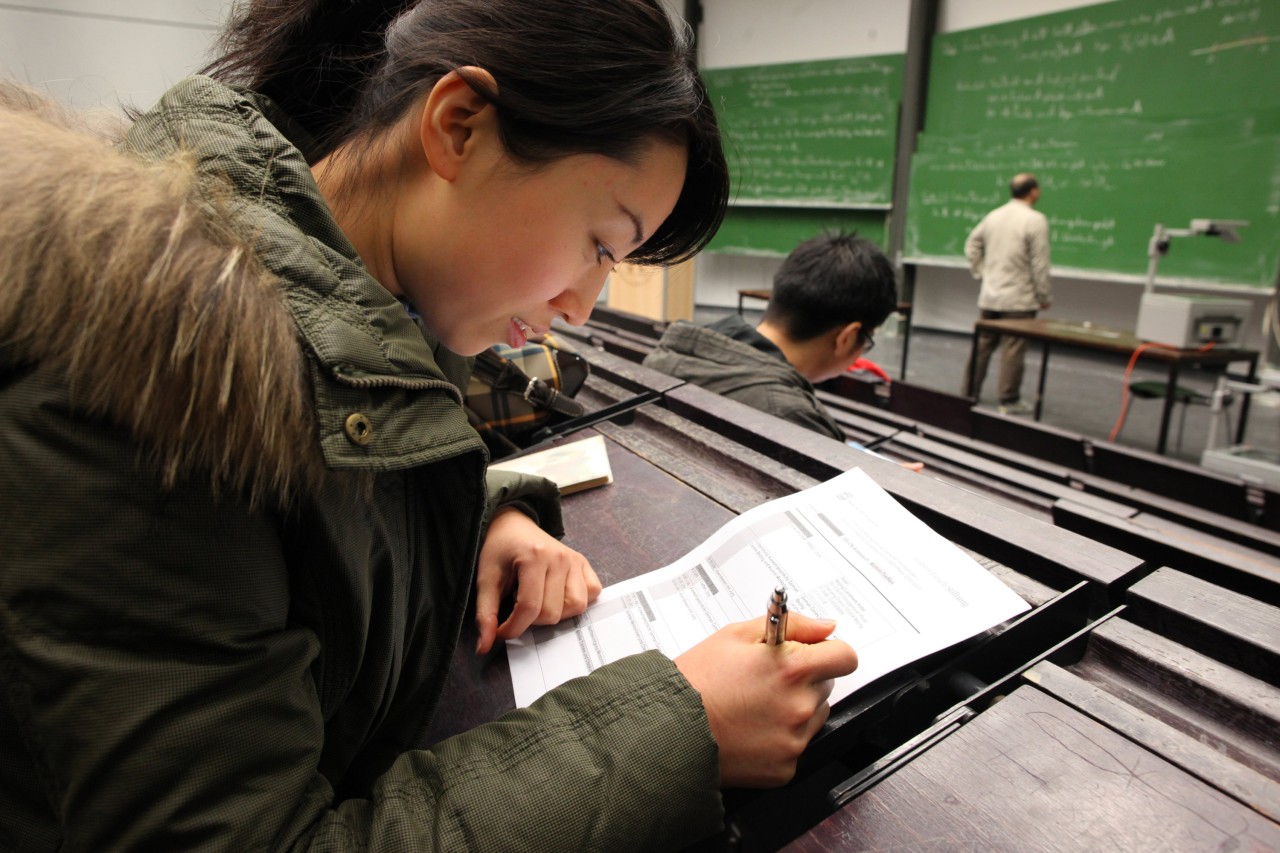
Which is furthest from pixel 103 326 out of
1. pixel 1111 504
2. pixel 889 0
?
pixel 889 0

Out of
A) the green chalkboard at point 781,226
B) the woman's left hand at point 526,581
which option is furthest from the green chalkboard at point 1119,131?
the woman's left hand at point 526,581

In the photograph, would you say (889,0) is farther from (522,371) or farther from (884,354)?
(522,371)

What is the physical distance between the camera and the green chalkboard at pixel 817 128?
6922mm

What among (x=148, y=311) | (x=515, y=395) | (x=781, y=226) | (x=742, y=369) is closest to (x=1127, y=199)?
(x=781, y=226)

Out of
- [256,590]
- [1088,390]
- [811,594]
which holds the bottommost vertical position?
[1088,390]

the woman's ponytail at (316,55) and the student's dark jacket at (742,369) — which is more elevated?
→ the woman's ponytail at (316,55)

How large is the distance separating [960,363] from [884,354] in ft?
2.13

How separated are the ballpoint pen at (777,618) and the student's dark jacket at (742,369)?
1082mm

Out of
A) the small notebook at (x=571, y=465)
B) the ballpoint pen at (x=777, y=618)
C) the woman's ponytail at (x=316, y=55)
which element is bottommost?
the small notebook at (x=571, y=465)

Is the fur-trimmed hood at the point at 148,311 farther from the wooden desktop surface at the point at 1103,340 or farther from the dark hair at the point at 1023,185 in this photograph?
the dark hair at the point at 1023,185

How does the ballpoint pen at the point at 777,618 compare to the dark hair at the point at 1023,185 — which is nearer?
the ballpoint pen at the point at 777,618

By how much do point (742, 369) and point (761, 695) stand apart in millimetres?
1293

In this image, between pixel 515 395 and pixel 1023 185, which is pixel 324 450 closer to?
pixel 515 395

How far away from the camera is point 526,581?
816mm
